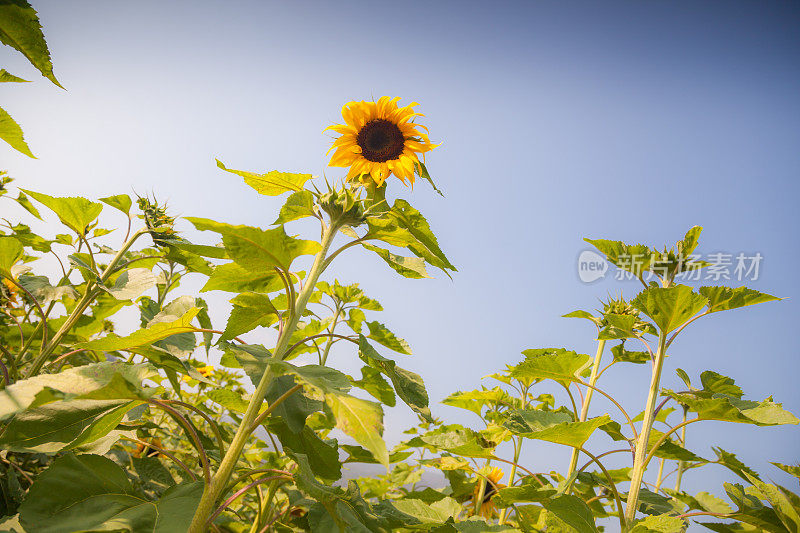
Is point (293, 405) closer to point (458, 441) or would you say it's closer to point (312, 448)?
point (312, 448)

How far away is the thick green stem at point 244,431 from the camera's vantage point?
117 centimetres

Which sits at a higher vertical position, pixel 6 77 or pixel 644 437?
pixel 6 77

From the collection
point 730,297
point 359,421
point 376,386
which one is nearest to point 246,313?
point 376,386

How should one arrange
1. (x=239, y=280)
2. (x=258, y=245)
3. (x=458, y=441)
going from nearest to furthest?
(x=258, y=245) < (x=239, y=280) < (x=458, y=441)

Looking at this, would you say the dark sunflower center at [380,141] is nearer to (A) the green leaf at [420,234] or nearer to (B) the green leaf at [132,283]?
(A) the green leaf at [420,234]

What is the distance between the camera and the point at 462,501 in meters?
3.18

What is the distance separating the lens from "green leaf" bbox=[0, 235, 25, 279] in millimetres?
2010

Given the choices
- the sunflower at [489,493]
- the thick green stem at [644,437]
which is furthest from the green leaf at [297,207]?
the sunflower at [489,493]

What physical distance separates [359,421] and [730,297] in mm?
1738

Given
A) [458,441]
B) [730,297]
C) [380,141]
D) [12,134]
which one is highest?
[380,141]

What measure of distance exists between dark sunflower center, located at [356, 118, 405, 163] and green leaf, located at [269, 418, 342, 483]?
4.30ft

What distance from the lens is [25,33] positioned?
867 millimetres

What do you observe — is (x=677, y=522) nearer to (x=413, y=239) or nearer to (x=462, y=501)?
(x=413, y=239)

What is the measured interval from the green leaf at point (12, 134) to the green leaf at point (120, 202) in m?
1.06
